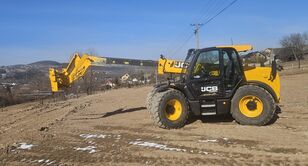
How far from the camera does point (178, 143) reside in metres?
10.0

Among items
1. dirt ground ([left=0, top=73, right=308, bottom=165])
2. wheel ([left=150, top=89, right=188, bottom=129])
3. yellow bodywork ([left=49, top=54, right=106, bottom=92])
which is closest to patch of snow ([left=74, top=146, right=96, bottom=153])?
dirt ground ([left=0, top=73, right=308, bottom=165])

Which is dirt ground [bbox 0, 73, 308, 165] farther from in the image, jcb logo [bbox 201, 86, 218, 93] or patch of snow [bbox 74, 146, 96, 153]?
jcb logo [bbox 201, 86, 218, 93]

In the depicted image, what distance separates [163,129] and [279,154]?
4.23 metres

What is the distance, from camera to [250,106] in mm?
12047

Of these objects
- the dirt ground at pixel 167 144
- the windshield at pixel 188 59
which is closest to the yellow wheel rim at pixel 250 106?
the dirt ground at pixel 167 144

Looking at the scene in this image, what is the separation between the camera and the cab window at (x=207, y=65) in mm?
12180

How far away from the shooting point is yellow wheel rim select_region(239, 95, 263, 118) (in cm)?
1198

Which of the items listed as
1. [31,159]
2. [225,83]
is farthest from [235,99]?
[31,159]

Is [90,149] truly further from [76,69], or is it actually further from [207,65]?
[76,69]

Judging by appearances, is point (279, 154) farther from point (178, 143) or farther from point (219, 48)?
point (219, 48)

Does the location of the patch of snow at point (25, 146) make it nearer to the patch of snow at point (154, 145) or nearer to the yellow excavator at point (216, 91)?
the patch of snow at point (154, 145)

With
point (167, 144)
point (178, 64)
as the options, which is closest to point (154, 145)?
point (167, 144)

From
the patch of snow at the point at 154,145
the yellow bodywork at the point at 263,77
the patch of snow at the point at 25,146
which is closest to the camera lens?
the patch of snow at the point at 154,145

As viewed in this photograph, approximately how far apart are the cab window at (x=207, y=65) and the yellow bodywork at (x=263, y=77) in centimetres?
96
